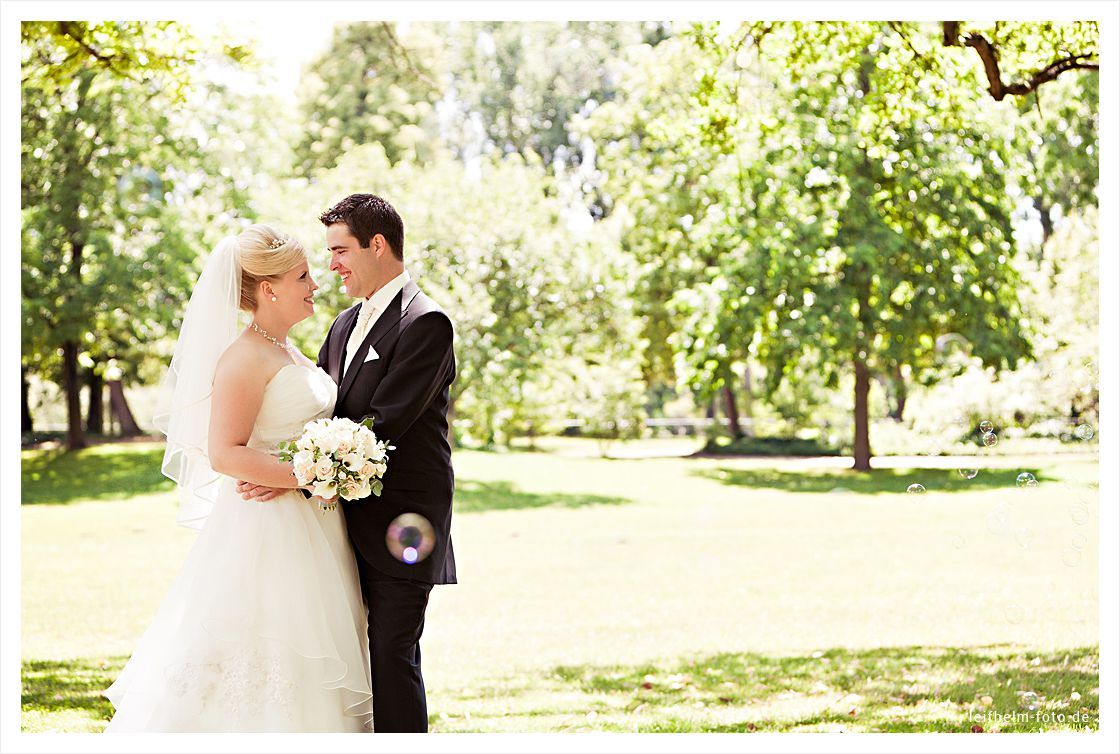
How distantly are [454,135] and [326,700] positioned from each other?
32.3 m

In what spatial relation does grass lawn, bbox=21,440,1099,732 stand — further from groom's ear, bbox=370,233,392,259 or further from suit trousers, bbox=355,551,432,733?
groom's ear, bbox=370,233,392,259

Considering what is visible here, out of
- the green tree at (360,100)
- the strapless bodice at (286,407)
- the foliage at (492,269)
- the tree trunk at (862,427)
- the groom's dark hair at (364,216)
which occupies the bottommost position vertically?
the tree trunk at (862,427)

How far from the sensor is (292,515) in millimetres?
3838

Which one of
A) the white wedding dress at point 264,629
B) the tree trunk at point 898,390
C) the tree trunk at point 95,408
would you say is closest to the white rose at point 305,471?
the white wedding dress at point 264,629

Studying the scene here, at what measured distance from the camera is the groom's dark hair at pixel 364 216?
12.6 ft

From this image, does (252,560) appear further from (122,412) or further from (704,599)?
(122,412)

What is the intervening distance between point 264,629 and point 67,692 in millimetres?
3307

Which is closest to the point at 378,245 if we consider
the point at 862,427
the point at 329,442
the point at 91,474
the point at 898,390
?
the point at 329,442

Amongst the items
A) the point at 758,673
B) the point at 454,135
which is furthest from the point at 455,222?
the point at 454,135

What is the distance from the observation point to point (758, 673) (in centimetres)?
712

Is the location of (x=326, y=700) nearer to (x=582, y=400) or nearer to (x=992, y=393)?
(x=992, y=393)

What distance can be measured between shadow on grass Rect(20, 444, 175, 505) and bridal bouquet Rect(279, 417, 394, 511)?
17115mm

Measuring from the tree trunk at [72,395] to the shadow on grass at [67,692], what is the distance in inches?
581

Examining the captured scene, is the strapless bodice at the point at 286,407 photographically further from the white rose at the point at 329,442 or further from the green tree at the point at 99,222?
the green tree at the point at 99,222
